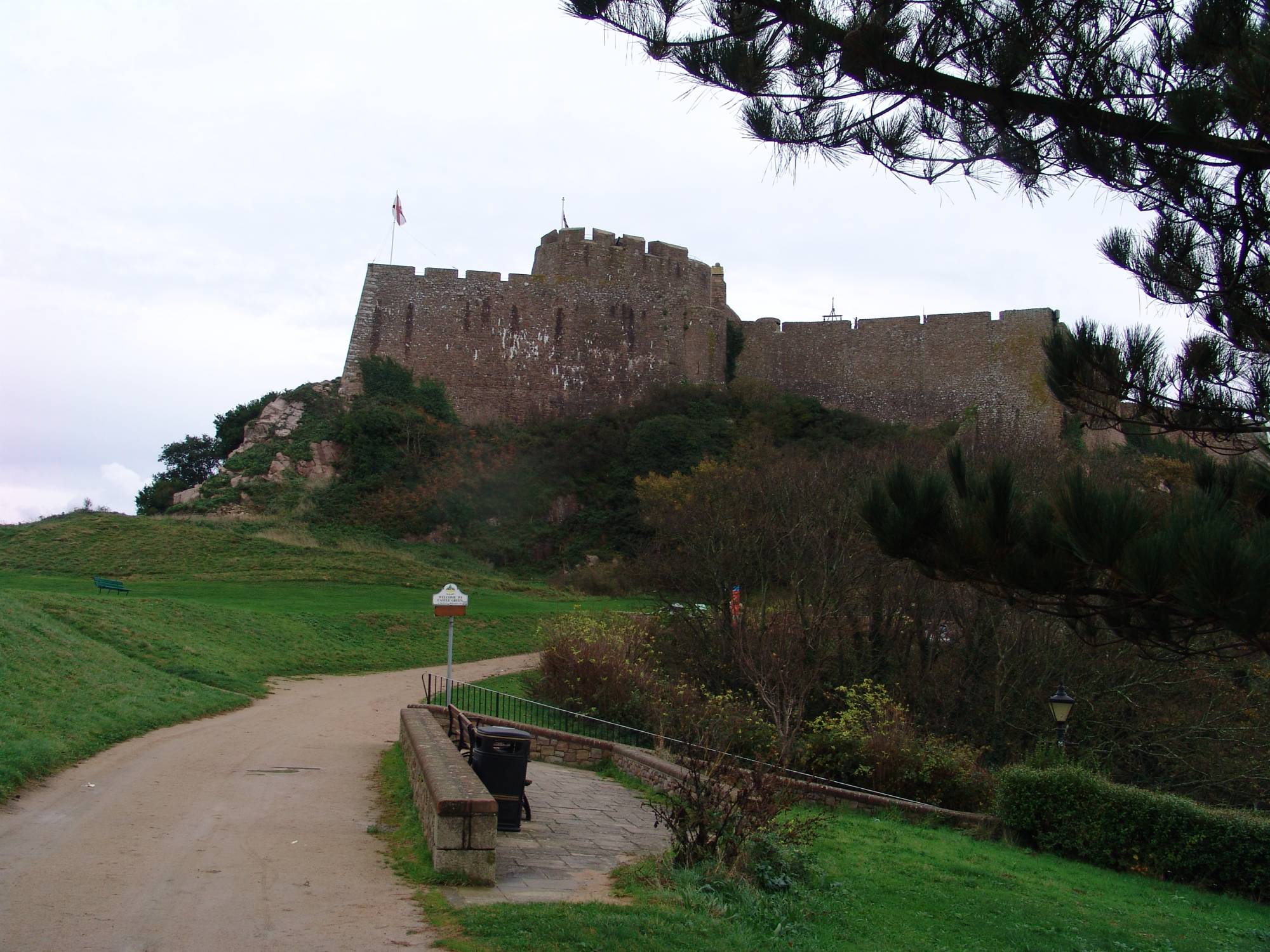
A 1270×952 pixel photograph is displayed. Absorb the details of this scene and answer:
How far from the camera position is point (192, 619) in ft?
70.7

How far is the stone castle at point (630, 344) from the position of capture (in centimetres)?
3984

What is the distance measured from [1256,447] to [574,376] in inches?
1355

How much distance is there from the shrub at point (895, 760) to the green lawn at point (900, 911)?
1746 millimetres

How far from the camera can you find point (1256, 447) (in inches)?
308

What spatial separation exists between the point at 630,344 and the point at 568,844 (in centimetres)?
3387

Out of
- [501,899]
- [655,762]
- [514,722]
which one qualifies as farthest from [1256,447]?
[514,722]

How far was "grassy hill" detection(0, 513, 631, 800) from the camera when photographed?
42.9 feet

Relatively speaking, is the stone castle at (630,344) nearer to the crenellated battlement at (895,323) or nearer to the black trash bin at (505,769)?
the crenellated battlement at (895,323)

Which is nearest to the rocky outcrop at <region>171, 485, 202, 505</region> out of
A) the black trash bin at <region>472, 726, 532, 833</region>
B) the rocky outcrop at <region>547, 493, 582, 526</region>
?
the rocky outcrop at <region>547, 493, 582, 526</region>

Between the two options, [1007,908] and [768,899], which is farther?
[1007,908]

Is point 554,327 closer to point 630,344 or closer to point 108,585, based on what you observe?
point 630,344

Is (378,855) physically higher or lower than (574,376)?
lower

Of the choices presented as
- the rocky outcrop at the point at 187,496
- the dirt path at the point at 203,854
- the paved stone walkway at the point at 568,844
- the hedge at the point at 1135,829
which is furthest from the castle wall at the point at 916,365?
the dirt path at the point at 203,854

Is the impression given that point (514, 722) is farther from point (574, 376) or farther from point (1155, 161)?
point (574, 376)
